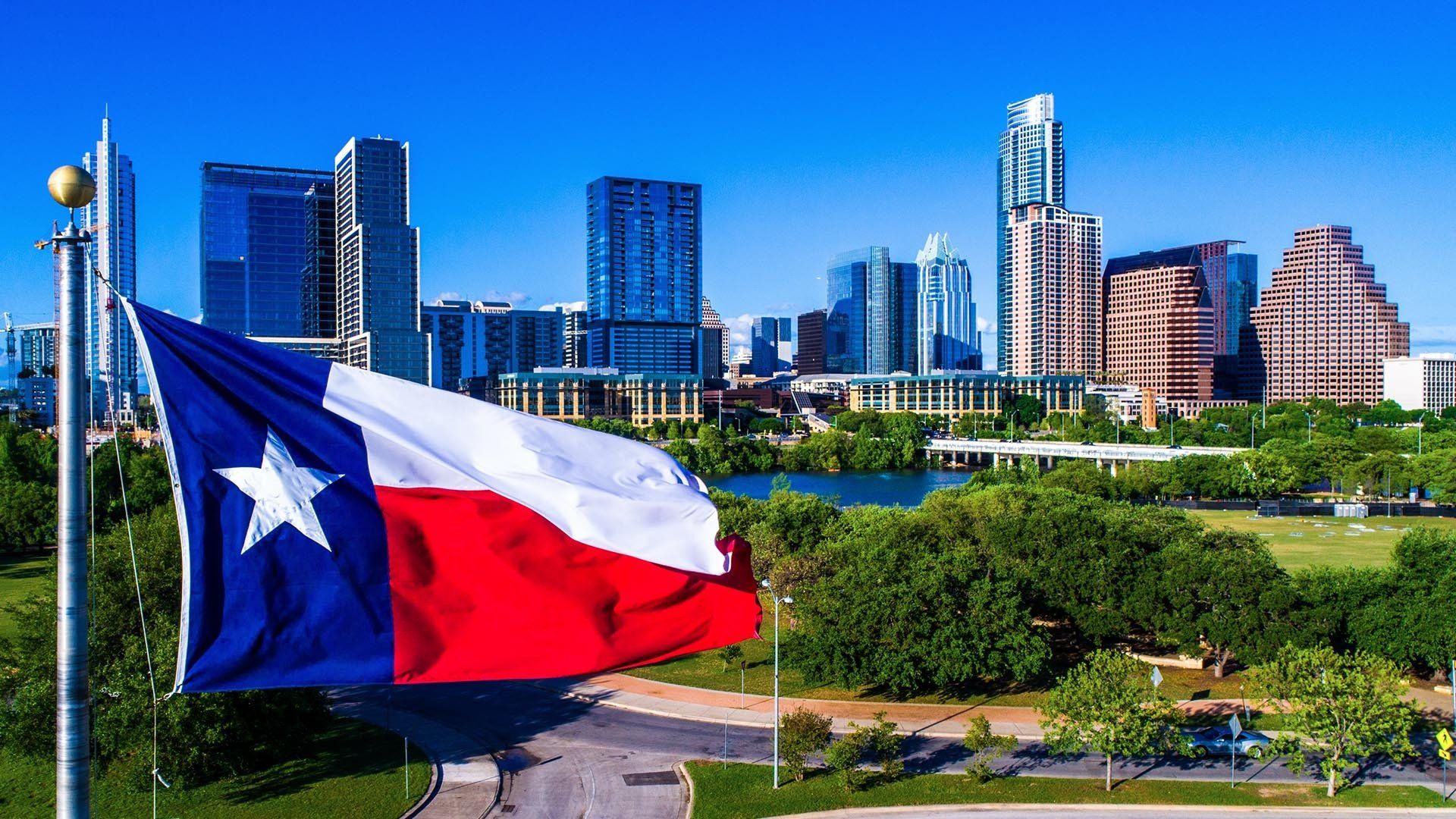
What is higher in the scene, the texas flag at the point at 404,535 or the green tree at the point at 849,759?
the texas flag at the point at 404,535

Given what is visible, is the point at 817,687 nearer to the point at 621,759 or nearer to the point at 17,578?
the point at 621,759

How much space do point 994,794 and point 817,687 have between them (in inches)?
362

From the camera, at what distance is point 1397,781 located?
2456 centimetres

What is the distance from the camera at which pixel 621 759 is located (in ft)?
85.5

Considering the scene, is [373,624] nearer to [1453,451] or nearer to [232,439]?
[232,439]

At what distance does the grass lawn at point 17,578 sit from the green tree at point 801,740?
27.9m

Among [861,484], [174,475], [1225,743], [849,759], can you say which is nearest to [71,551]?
[174,475]

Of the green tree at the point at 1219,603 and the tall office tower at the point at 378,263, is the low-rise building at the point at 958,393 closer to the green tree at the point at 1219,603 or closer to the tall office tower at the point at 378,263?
the tall office tower at the point at 378,263

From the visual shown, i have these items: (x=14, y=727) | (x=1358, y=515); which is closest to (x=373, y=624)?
(x=14, y=727)

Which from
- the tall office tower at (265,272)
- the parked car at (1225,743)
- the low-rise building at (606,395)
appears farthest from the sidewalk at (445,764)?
the tall office tower at (265,272)

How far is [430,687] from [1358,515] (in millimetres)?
70948

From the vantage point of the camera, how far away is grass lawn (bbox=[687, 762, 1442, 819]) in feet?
75.7

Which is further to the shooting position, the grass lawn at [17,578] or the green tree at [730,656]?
the grass lawn at [17,578]

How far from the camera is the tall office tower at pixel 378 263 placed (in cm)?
16238
